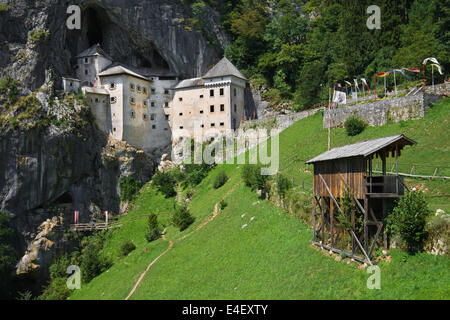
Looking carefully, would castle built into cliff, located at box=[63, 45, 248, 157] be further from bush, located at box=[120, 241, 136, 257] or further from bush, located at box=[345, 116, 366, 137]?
bush, located at box=[120, 241, 136, 257]

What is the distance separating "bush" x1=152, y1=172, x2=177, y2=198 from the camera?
57719 mm

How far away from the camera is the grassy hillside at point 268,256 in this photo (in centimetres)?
1950

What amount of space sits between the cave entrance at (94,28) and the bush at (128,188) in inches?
975

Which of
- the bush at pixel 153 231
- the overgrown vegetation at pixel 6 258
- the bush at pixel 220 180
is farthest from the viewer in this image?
the overgrown vegetation at pixel 6 258

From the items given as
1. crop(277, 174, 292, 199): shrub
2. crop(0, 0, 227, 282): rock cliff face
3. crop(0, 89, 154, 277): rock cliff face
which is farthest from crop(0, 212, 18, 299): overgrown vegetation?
crop(277, 174, 292, 199): shrub

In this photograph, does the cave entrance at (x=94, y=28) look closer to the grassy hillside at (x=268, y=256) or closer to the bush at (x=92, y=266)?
the grassy hillside at (x=268, y=256)

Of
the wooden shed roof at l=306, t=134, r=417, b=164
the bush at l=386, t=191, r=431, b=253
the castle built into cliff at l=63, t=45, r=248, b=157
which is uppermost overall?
the castle built into cliff at l=63, t=45, r=248, b=157

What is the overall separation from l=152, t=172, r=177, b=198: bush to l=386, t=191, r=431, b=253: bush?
4053 cm

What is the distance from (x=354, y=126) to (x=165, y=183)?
2732cm

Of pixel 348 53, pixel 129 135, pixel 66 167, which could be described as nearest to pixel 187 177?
pixel 129 135

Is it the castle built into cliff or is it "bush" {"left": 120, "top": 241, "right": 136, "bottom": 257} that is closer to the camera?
"bush" {"left": 120, "top": 241, "right": 136, "bottom": 257}

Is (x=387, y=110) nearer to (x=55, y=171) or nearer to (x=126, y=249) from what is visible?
(x=126, y=249)

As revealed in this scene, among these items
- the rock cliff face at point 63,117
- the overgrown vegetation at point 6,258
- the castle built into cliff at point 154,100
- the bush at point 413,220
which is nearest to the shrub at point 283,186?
the bush at point 413,220

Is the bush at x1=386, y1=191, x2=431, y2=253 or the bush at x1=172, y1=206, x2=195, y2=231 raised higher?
the bush at x1=386, y1=191, x2=431, y2=253
